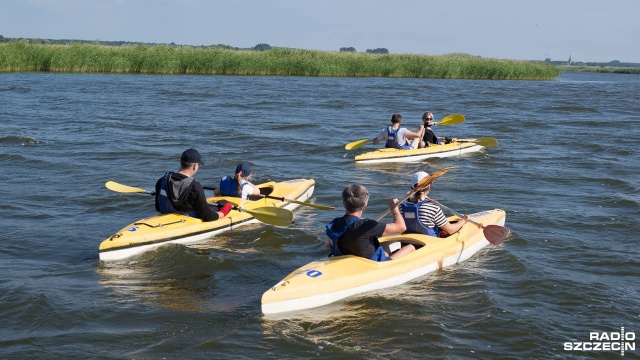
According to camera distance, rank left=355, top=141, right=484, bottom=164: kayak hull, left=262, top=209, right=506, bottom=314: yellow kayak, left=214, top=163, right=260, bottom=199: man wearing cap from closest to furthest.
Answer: left=262, top=209, right=506, bottom=314: yellow kayak < left=214, top=163, right=260, bottom=199: man wearing cap < left=355, top=141, right=484, bottom=164: kayak hull

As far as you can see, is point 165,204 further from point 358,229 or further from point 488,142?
point 488,142

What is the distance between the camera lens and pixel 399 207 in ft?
24.9

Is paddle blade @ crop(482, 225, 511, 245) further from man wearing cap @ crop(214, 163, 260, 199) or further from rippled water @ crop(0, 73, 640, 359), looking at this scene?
man wearing cap @ crop(214, 163, 260, 199)

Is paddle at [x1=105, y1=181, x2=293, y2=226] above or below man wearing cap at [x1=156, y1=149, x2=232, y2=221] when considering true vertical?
below

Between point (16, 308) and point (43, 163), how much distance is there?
27.0 ft

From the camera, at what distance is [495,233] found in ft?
26.5

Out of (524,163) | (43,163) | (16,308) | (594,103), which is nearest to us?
(16,308)

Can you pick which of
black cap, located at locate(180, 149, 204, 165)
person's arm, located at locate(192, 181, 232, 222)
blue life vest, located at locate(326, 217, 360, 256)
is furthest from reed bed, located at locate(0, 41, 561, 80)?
blue life vest, located at locate(326, 217, 360, 256)

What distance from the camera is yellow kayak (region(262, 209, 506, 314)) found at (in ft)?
20.7

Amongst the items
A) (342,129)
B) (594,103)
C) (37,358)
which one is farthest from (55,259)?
(594,103)

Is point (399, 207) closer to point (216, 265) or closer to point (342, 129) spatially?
point (216, 265)

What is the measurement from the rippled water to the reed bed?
1527 cm

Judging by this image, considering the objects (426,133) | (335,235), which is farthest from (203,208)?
(426,133)

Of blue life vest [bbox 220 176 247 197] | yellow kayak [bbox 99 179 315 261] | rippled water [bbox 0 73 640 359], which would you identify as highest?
blue life vest [bbox 220 176 247 197]
